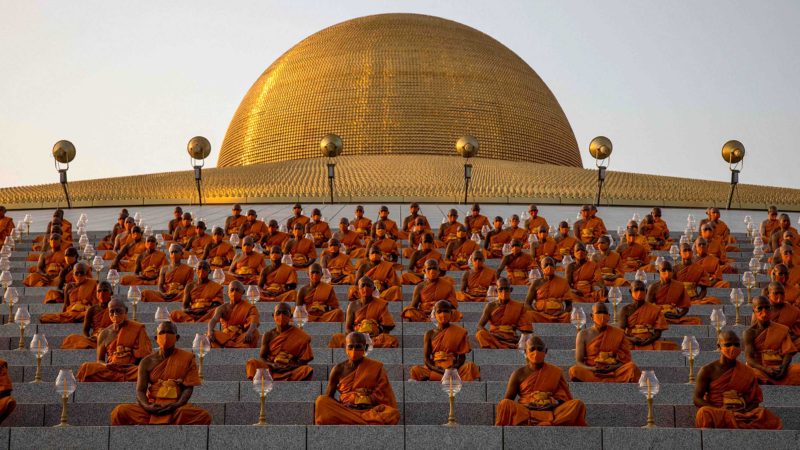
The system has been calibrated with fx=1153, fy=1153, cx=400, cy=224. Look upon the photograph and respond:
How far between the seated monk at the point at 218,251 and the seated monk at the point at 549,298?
4126 millimetres

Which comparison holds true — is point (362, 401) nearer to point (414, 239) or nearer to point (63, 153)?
point (414, 239)

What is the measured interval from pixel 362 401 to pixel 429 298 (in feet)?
10.1

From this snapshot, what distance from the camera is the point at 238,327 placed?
9609mm

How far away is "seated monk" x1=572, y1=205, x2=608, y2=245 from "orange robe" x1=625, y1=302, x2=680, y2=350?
5.74 meters

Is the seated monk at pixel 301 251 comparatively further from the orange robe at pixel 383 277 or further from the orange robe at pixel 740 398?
the orange robe at pixel 740 398

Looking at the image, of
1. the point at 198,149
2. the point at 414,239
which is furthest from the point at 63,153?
the point at 414,239

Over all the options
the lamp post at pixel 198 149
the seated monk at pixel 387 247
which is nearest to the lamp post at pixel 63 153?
the lamp post at pixel 198 149

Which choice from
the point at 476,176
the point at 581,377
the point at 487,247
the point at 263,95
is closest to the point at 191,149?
the point at 476,176

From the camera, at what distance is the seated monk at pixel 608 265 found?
40.5 feet

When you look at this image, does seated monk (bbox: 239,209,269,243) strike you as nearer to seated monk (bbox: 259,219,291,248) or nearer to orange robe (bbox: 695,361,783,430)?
seated monk (bbox: 259,219,291,248)

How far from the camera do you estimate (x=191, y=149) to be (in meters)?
20.6

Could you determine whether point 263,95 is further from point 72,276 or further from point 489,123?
point 72,276

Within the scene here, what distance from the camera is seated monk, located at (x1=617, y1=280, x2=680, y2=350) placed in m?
9.46

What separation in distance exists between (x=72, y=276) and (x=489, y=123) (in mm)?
23978
